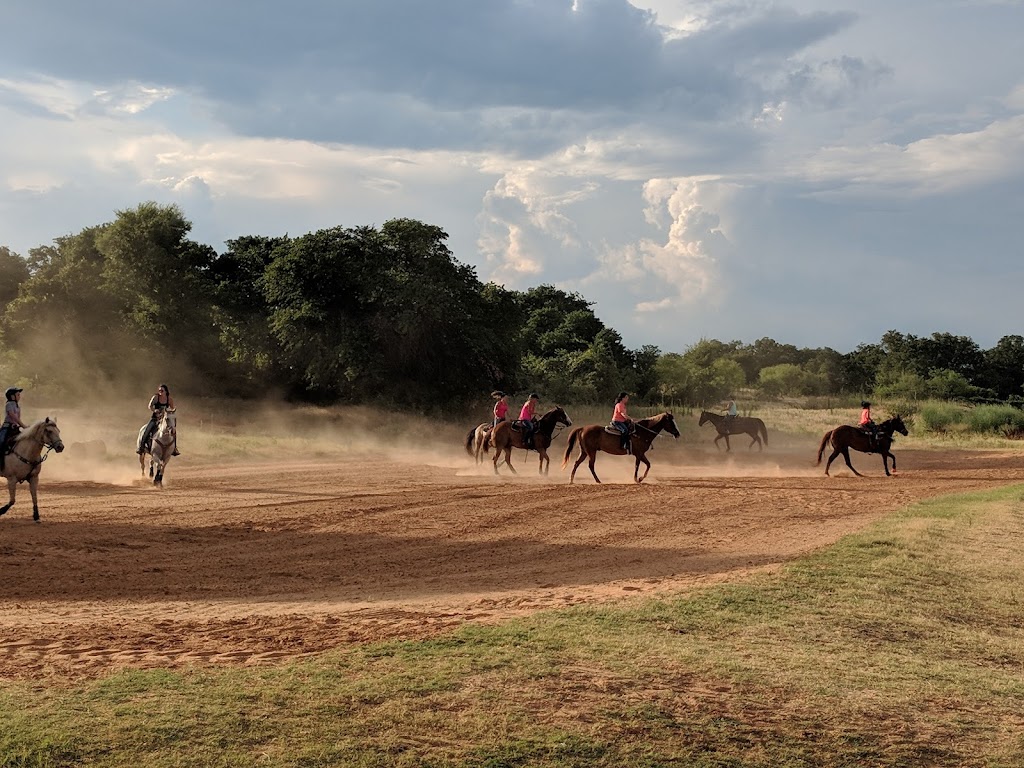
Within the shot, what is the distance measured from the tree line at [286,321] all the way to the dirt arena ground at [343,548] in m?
16.0

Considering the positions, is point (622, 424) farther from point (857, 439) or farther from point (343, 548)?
point (343, 548)

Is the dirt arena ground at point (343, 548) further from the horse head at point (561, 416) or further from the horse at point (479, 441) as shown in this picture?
the horse head at point (561, 416)

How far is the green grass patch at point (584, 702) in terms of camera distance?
655cm

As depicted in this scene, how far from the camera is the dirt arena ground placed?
9781 millimetres

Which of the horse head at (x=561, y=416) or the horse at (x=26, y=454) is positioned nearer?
the horse at (x=26, y=454)

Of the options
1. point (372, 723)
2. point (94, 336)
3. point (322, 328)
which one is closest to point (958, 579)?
point (372, 723)

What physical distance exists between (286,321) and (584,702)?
128 feet

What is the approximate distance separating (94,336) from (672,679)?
160 ft

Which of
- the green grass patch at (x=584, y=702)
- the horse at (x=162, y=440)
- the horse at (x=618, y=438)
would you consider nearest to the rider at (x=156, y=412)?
the horse at (x=162, y=440)

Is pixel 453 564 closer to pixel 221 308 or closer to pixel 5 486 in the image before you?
pixel 5 486

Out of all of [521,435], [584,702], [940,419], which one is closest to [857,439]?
[521,435]

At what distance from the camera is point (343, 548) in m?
15.5

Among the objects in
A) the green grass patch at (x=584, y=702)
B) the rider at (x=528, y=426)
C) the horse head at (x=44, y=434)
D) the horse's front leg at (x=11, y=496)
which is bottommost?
the green grass patch at (x=584, y=702)

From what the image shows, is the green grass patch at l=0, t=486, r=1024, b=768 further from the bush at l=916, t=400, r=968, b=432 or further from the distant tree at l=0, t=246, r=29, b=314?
the distant tree at l=0, t=246, r=29, b=314
